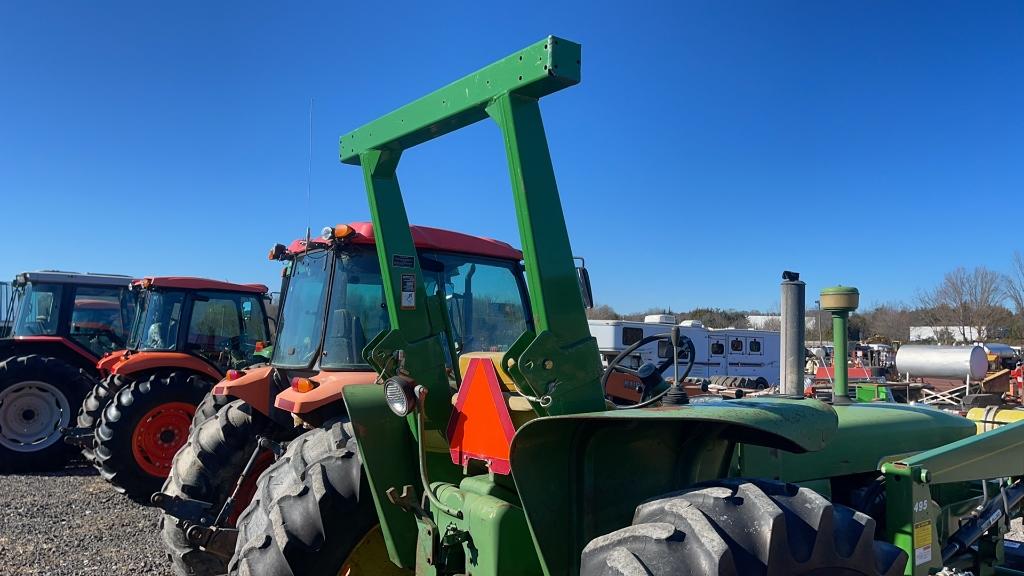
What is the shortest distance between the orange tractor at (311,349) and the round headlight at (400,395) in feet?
4.56

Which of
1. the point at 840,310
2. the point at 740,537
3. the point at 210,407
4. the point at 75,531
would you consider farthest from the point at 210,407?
the point at 740,537

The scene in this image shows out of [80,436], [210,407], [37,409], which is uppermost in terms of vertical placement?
[210,407]

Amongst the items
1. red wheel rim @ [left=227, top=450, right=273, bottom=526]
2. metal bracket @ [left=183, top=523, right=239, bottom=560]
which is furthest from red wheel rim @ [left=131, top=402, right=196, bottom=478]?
metal bracket @ [left=183, top=523, right=239, bottom=560]

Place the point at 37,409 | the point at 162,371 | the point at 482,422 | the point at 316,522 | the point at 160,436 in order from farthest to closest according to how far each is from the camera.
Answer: the point at 37,409, the point at 162,371, the point at 160,436, the point at 316,522, the point at 482,422

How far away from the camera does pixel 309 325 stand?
16.7 feet

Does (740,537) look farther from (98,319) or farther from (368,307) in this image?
(98,319)

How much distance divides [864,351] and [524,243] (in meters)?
22.2

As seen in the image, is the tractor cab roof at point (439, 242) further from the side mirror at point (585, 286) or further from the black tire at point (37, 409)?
the black tire at point (37, 409)

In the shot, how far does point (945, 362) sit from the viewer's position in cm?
977

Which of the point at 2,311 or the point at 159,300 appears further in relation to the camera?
the point at 2,311

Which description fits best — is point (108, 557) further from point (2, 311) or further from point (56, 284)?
point (2, 311)

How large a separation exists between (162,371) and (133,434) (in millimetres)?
1105

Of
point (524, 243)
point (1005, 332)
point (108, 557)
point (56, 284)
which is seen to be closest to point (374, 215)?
point (524, 243)

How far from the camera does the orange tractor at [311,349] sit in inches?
170
